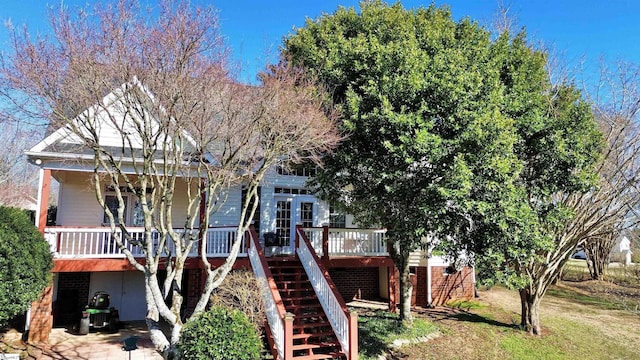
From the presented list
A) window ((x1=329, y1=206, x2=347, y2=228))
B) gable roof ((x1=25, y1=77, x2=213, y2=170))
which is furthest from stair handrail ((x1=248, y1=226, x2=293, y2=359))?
window ((x1=329, y1=206, x2=347, y2=228))

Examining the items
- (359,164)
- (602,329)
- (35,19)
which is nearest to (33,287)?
(35,19)

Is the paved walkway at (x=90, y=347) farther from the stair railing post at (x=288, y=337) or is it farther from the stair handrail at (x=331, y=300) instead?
the stair handrail at (x=331, y=300)

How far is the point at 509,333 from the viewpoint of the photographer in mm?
13094

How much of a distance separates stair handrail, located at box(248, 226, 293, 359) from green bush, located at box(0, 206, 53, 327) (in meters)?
5.38

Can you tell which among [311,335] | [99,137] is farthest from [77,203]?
[311,335]

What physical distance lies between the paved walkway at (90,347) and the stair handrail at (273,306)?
10.1 feet

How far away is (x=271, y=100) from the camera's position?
9.49 metres

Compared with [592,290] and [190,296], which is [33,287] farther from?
[592,290]

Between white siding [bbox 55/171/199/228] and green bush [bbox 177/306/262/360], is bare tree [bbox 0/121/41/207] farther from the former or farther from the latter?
green bush [bbox 177/306/262/360]

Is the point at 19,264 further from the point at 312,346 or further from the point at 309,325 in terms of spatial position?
the point at 312,346

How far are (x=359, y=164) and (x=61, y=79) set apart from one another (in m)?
6.78

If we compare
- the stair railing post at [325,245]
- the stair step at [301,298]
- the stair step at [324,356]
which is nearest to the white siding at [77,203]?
the stair step at [301,298]

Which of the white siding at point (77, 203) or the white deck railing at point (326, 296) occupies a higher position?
the white siding at point (77, 203)

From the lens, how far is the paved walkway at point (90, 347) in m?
10.5
